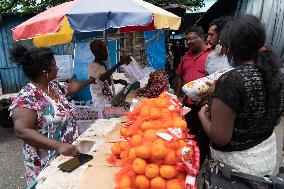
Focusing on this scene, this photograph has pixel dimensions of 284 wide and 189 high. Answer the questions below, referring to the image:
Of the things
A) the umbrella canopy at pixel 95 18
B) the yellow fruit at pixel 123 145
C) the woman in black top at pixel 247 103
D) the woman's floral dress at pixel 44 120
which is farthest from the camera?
the umbrella canopy at pixel 95 18

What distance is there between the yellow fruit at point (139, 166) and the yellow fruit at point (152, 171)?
0.07 ft

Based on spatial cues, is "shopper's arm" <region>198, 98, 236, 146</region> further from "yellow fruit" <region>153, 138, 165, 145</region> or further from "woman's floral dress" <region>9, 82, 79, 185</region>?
"woman's floral dress" <region>9, 82, 79, 185</region>

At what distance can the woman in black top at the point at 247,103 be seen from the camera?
1.57 metres

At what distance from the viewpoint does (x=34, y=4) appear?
9.32 metres

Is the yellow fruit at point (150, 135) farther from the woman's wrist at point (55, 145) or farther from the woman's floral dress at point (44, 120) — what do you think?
the woman's floral dress at point (44, 120)

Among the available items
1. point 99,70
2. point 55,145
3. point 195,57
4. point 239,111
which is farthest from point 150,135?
point 99,70

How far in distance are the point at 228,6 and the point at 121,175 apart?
153 inches

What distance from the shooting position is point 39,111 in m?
2.39

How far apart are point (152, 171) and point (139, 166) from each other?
0.24ft

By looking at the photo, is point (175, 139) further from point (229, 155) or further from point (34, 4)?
point (34, 4)

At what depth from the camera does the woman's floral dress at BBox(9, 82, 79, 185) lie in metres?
2.38

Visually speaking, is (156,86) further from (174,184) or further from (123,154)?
(174,184)

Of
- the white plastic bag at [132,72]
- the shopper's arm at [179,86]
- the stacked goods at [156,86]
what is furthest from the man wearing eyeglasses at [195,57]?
the white plastic bag at [132,72]

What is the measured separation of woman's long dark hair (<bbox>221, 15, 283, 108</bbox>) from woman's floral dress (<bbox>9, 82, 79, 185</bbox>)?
1.49 meters
